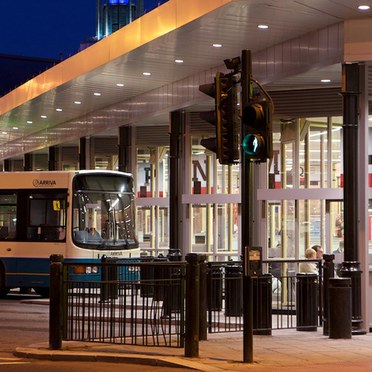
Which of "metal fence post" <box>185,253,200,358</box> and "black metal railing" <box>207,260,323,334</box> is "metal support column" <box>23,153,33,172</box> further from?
"metal fence post" <box>185,253,200,358</box>

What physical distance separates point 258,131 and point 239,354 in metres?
3.24

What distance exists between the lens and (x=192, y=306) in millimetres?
13336

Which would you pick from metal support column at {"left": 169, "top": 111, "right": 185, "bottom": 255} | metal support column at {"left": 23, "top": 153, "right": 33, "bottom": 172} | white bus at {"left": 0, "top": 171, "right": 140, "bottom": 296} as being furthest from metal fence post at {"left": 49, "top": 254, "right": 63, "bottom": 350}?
metal support column at {"left": 23, "top": 153, "right": 33, "bottom": 172}

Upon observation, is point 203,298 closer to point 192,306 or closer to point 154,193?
point 192,306

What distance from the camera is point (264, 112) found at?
12680mm

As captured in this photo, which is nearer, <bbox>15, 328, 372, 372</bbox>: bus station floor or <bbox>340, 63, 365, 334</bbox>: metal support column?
<bbox>15, 328, 372, 372</bbox>: bus station floor

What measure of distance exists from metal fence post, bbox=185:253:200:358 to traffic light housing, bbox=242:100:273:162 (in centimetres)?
173

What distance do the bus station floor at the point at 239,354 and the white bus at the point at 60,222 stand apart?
9810mm

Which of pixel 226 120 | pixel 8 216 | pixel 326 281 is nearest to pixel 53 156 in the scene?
pixel 8 216

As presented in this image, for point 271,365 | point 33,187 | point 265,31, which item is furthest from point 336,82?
point 271,365

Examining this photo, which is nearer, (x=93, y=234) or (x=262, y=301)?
(x=262, y=301)

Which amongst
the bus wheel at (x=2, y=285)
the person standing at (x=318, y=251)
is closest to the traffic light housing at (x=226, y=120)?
the person standing at (x=318, y=251)

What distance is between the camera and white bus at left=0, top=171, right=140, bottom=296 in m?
25.4

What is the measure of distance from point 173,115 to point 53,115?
924 cm
